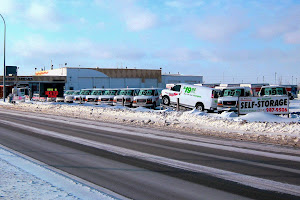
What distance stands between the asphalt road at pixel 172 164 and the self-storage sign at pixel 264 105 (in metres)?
6.19

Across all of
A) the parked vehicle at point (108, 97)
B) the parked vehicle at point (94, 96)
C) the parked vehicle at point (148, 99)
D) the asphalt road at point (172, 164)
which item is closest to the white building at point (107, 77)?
the parked vehicle at point (94, 96)

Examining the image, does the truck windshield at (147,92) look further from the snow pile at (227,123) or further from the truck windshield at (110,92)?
the snow pile at (227,123)

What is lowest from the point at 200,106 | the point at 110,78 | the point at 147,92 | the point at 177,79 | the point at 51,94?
the point at 200,106

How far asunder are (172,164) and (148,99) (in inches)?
851

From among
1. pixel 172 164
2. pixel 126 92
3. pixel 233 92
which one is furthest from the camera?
pixel 126 92

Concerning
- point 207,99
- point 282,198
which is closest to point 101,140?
point 282,198

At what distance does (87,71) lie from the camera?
282 ft

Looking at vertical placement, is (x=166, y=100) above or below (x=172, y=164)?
above

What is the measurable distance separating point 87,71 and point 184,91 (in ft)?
204

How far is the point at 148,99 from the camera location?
3072 centimetres

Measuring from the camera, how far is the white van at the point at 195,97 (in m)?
25.4

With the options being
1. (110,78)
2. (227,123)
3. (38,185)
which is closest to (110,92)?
(227,123)

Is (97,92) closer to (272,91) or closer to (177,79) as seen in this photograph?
(272,91)

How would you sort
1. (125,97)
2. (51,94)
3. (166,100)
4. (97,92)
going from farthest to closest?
(51,94)
(97,92)
(125,97)
(166,100)
